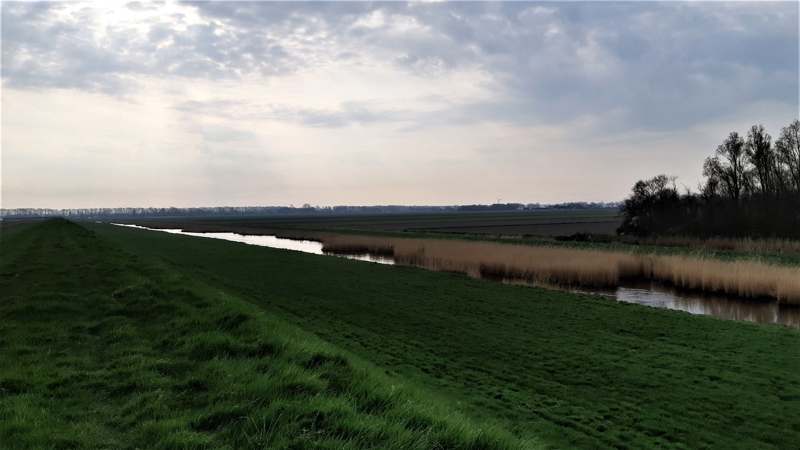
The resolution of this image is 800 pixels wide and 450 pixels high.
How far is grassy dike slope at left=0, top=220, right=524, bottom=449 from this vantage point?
16.0ft

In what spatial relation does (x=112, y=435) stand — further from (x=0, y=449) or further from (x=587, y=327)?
(x=587, y=327)

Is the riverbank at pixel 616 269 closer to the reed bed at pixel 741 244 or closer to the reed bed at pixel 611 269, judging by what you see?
the reed bed at pixel 611 269

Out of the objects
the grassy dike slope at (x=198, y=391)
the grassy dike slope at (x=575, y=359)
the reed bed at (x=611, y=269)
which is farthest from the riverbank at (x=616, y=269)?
the grassy dike slope at (x=198, y=391)

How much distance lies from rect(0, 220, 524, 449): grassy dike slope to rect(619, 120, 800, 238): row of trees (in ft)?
174

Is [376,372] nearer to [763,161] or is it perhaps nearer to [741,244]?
[741,244]

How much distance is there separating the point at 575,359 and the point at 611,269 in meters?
19.7

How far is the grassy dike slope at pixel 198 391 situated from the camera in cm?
487

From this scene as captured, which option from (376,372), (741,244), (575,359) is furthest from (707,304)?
(741,244)

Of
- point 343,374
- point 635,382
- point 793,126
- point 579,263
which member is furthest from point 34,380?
point 793,126

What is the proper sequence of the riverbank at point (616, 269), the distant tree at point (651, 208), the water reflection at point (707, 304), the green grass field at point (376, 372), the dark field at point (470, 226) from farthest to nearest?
the dark field at point (470, 226) → the distant tree at point (651, 208) → the riverbank at point (616, 269) → the water reflection at point (707, 304) → the green grass field at point (376, 372)

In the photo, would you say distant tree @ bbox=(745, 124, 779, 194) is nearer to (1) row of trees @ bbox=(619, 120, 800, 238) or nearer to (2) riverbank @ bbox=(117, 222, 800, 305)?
(1) row of trees @ bbox=(619, 120, 800, 238)

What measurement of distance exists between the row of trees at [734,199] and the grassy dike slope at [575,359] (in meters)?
40.9

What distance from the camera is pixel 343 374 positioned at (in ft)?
21.7

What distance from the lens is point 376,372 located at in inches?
303
